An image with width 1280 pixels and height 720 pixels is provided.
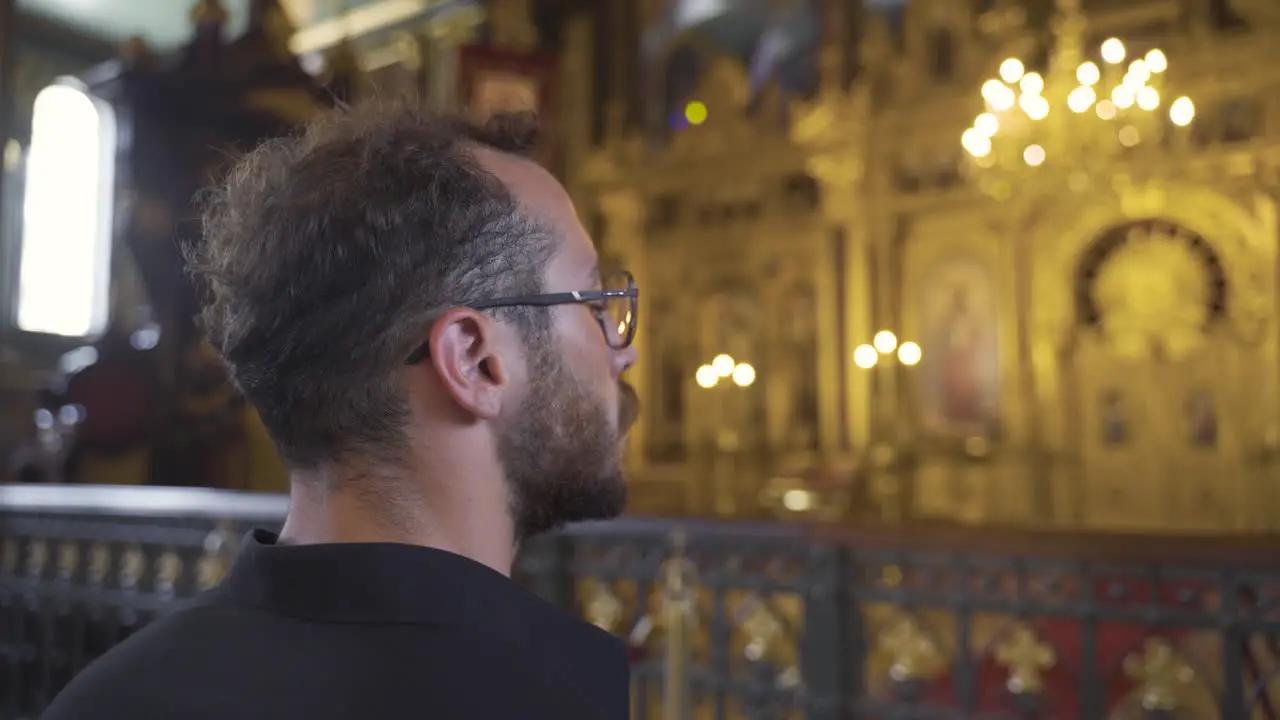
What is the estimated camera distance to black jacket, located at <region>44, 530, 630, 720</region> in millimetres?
961

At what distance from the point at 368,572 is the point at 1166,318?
10.2 metres

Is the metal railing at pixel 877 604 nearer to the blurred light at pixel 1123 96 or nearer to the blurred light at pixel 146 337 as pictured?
the blurred light at pixel 146 337

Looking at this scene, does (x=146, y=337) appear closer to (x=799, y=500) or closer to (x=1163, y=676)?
(x=799, y=500)

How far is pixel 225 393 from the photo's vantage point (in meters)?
8.70

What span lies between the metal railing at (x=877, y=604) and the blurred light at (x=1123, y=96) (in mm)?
4940

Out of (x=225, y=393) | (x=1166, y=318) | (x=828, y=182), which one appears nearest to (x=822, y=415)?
(x=828, y=182)

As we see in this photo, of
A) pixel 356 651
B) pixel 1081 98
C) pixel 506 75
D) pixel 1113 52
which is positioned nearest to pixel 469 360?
pixel 356 651

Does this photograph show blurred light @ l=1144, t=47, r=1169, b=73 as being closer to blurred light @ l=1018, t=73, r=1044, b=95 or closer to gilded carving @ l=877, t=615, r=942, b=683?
blurred light @ l=1018, t=73, r=1044, b=95

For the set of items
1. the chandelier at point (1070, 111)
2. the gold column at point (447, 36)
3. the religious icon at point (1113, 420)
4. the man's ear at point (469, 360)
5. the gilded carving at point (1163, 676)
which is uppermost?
the gold column at point (447, 36)

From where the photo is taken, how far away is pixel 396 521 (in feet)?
3.76

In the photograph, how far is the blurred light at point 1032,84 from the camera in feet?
26.4

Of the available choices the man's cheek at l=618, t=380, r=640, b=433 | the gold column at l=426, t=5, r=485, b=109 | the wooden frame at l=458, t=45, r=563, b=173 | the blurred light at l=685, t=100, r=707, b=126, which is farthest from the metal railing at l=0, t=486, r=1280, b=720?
the blurred light at l=685, t=100, r=707, b=126

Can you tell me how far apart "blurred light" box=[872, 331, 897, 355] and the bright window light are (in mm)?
8362

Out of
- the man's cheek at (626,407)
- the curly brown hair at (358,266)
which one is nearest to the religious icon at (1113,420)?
the man's cheek at (626,407)
